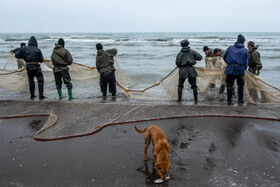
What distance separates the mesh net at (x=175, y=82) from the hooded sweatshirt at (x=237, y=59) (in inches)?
22.9

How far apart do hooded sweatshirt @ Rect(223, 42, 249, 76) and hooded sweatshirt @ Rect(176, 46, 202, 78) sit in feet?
2.58

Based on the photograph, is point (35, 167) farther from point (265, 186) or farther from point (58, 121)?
point (265, 186)

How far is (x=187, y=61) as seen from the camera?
6.24 metres

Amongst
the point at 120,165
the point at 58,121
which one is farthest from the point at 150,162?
the point at 58,121

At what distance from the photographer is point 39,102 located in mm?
6637

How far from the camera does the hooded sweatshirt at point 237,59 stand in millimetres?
5973

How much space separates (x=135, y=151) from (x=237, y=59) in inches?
147

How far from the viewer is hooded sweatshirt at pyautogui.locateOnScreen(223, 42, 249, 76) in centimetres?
597

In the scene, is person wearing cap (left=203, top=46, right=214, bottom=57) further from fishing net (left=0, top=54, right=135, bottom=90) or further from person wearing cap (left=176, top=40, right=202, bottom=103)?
fishing net (left=0, top=54, right=135, bottom=90)

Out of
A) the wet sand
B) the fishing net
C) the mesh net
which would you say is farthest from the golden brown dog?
the fishing net

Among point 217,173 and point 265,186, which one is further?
point 217,173

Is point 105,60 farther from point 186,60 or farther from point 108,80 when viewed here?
point 186,60

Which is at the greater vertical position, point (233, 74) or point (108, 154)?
point (233, 74)

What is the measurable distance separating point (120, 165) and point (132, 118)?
75.9 inches
